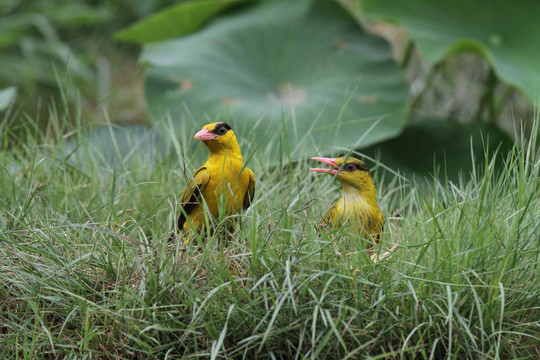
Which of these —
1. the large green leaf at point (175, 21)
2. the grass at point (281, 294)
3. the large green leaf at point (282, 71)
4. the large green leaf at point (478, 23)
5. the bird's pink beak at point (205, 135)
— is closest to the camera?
the grass at point (281, 294)

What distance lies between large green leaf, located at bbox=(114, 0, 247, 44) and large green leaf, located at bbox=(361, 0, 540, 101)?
1071mm

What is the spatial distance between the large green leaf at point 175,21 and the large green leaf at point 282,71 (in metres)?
0.11

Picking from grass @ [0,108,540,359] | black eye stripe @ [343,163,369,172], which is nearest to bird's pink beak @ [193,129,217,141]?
grass @ [0,108,540,359]

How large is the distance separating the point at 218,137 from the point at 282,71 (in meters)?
2.26

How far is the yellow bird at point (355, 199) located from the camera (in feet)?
6.48

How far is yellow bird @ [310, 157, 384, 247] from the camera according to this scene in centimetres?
197

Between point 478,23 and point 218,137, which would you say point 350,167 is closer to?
point 218,137

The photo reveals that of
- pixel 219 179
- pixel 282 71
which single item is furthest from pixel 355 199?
pixel 282 71

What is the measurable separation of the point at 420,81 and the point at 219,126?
4.10 meters

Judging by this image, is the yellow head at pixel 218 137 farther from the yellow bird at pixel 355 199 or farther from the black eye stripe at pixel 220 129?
the yellow bird at pixel 355 199

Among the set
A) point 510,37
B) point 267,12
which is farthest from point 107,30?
point 510,37

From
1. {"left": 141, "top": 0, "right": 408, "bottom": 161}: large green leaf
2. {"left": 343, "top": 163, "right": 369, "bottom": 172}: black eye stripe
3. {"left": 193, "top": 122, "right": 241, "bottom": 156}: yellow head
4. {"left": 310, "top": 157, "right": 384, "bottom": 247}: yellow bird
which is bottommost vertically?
{"left": 141, "top": 0, "right": 408, "bottom": 161}: large green leaf

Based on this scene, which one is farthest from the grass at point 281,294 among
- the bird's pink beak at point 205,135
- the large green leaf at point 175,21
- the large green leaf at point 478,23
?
the large green leaf at point 175,21

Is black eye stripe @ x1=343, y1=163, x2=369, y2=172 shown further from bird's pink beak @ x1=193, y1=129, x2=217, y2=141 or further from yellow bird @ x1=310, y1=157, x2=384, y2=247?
bird's pink beak @ x1=193, y1=129, x2=217, y2=141
